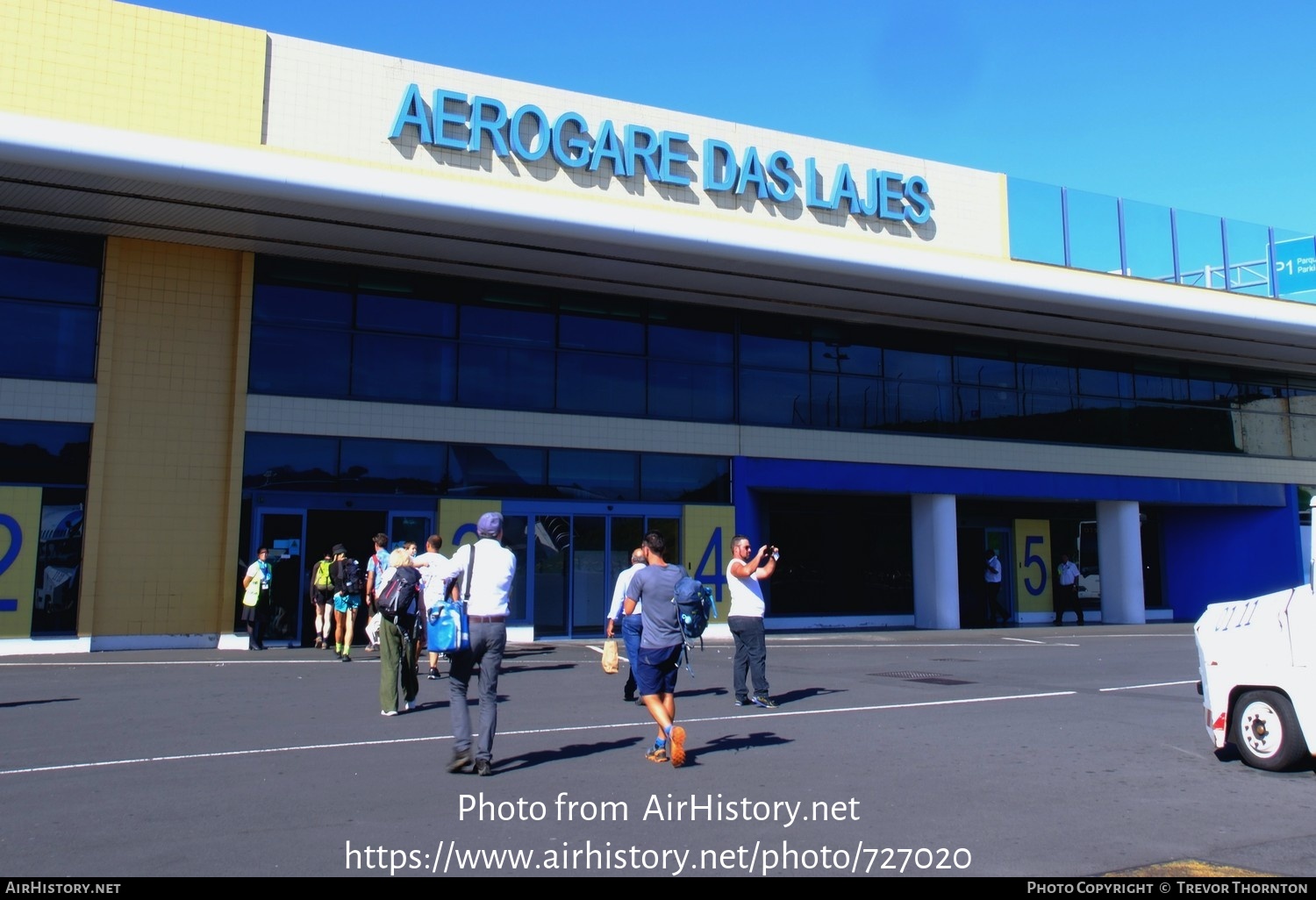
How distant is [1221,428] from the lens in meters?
29.0

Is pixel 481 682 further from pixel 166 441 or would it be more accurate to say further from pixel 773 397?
pixel 773 397

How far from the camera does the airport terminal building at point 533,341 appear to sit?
17.5 meters

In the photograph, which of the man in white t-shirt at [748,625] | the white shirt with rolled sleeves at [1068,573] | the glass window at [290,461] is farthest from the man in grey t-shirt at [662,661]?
the white shirt with rolled sleeves at [1068,573]

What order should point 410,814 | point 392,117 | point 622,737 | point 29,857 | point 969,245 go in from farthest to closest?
point 969,245 < point 392,117 < point 622,737 < point 410,814 < point 29,857

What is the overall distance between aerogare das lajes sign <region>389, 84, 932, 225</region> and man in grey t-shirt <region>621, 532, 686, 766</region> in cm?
1245

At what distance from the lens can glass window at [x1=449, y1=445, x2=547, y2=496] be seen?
20.4 m

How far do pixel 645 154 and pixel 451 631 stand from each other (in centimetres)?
1421

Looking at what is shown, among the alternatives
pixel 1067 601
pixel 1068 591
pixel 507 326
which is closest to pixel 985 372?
pixel 1068 591

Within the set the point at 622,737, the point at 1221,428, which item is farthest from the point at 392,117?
the point at 1221,428

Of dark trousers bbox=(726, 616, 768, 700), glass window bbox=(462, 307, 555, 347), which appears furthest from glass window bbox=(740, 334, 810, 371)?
dark trousers bbox=(726, 616, 768, 700)

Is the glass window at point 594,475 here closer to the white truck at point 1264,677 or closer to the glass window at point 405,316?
the glass window at point 405,316

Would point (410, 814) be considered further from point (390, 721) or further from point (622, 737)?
point (390, 721)

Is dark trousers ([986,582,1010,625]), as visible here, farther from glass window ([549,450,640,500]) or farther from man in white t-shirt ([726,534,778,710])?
man in white t-shirt ([726,534,778,710])

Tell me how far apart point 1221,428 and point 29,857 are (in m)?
29.4
